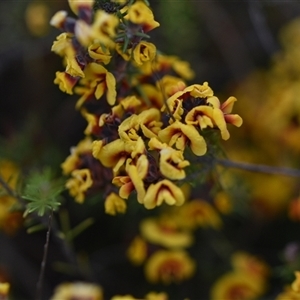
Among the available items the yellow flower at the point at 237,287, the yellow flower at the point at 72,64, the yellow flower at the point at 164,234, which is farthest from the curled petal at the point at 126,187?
the yellow flower at the point at 237,287

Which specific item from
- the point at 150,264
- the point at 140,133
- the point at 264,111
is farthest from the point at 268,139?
the point at 140,133

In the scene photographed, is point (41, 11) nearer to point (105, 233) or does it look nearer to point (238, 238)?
point (105, 233)

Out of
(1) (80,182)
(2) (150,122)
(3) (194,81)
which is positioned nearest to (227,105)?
(2) (150,122)

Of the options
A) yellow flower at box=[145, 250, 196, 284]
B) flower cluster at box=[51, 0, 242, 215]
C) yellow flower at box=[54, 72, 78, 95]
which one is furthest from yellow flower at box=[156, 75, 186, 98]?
yellow flower at box=[145, 250, 196, 284]

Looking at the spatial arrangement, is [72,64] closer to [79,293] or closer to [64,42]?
[64,42]

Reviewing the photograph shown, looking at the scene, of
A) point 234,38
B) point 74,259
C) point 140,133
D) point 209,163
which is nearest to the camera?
point 140,133

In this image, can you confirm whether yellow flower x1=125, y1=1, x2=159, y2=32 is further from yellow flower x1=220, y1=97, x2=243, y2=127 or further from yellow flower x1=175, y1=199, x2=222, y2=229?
yellow flower x1=175, y1=199, x2=222, y2=229
